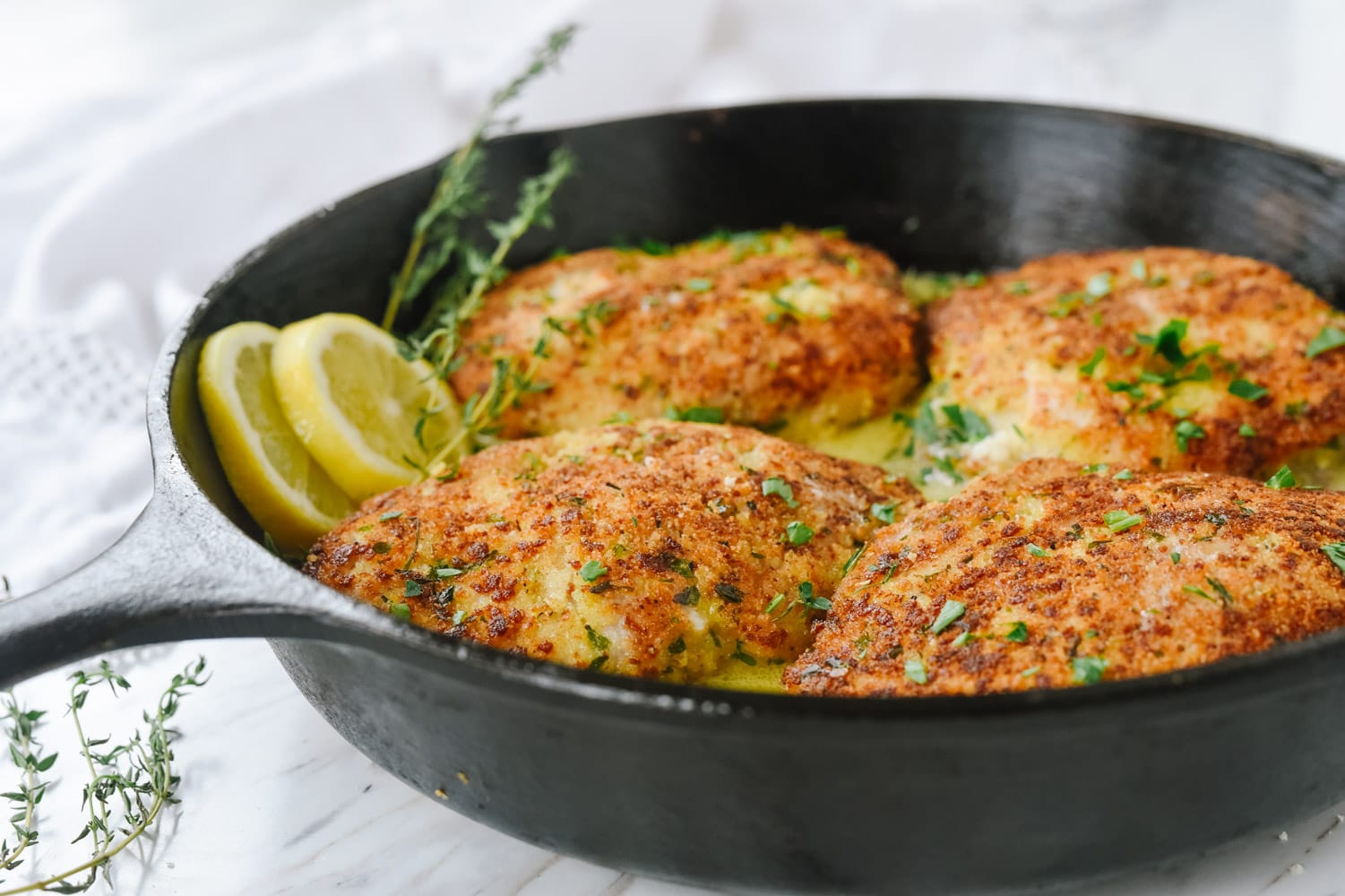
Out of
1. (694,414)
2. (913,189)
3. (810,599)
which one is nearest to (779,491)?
(810,599)

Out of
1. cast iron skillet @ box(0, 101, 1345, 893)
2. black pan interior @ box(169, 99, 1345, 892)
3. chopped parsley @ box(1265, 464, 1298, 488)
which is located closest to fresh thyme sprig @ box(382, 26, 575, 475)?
black pan interior @ box(169, 99, 1345, 892)

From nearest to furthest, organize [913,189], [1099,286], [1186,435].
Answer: [1186,435], [1099,286], [913,189]

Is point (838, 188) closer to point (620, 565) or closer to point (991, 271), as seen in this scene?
point (991, 271)

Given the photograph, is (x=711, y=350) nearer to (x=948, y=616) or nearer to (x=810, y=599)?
(x=810, y=599)

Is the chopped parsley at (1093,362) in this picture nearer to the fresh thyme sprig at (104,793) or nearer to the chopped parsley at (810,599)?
the chopped parsley at (810,599)

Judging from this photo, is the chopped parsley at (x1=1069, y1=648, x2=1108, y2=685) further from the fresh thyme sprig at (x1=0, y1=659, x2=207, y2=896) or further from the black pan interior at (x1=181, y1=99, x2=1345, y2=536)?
the black pan interior at (x1=181, y1=99, x2=1345, y2=536)

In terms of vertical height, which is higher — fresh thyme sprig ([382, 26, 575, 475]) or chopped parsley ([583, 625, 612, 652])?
fresh thyme sprig ([382, 26, 575, 475])

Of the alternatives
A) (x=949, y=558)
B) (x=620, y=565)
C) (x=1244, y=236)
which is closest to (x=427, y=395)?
(x=620, y=565)
